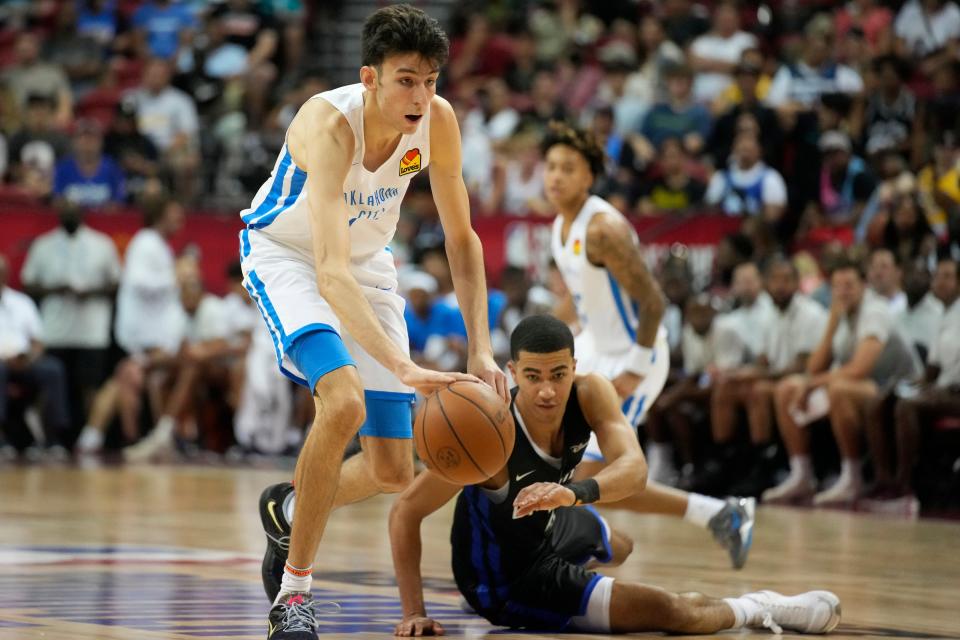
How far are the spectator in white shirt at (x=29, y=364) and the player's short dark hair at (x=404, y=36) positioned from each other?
366 inches

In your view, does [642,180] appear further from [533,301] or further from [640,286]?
[640,286]

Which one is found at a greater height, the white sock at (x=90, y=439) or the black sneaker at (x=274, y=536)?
the black sneaker at (x=274, y=536)

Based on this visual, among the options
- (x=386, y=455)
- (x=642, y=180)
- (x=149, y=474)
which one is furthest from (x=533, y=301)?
Answer: (x=386, y=455)

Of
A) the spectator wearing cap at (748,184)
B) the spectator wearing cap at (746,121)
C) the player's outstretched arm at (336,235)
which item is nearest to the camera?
the player's outstretched arm at (336,235)

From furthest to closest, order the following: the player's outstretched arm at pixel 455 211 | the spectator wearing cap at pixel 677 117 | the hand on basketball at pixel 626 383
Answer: the spectator wearing cap at pixel 677 117
the hand on basketball at pixel 626 383
the player's outstretched arm at pixel 455 211

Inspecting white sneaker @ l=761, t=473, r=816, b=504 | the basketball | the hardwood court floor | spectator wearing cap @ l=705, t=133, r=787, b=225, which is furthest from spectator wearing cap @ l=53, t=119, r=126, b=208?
the basketball

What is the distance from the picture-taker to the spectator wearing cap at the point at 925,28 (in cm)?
1411

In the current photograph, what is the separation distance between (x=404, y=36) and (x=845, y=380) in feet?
21.3

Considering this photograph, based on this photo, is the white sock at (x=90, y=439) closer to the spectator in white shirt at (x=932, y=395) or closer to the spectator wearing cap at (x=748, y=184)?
the spectator wearing cap at (x=748, y=184)

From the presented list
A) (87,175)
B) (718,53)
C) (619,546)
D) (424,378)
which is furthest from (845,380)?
(87,175)

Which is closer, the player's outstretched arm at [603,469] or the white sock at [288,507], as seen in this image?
the player's outstretched arm at [603,469]

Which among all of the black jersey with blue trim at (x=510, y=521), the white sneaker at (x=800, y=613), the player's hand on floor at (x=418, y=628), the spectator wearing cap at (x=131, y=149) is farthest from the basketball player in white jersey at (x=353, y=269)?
the spectator wearing cap at (x=131, y=149)

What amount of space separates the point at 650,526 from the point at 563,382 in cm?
457

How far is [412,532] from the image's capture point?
5.01 metres
